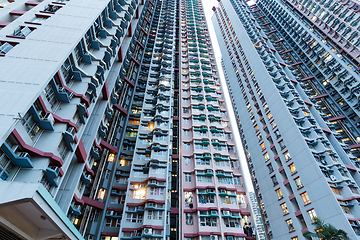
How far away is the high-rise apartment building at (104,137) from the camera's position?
16812mm

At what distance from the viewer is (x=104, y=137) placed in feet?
131

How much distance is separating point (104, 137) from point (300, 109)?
141ft

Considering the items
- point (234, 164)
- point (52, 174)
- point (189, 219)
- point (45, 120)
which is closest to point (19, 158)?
point (52, 174)

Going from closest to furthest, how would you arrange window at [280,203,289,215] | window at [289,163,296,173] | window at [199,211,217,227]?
window at [199,211,217,227]
window at [280,203,289,215]
window at [289,163,296,173]

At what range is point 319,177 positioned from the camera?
1346 inches

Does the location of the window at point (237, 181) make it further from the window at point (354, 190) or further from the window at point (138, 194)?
the window at point (138, 194)

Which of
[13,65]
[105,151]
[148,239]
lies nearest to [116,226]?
[148,239]

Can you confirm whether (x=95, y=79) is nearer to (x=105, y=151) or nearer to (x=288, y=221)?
(x=105, y=151)

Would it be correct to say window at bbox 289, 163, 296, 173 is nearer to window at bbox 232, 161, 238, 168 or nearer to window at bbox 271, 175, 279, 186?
window at bbox 271, 175, 279, 186

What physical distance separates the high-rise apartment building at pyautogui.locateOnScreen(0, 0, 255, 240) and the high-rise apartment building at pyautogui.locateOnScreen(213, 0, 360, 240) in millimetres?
7904

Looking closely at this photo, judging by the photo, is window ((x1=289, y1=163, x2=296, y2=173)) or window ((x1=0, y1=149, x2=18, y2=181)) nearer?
window ((x1=0, y1=149, x2=18, y2=181))

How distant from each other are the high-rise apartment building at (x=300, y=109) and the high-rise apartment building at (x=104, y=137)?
790cm

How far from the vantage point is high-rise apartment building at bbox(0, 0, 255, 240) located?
16812mm

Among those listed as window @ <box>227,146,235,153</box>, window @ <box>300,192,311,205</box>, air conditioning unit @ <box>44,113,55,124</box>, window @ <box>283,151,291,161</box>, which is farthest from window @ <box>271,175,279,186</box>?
air conditioning unit @ <box>44,113,55,124</box>
